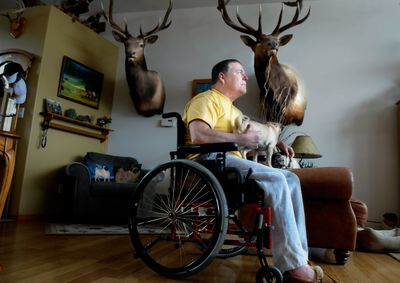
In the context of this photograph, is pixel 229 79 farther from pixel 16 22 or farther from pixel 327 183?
pixel 16 22

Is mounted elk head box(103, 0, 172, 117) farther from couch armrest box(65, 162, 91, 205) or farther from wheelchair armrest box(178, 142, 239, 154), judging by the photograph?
wheelchair armrest box(178, 142, 239, 154)

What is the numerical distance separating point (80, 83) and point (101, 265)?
8.51 feet

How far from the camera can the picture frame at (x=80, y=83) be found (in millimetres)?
3289

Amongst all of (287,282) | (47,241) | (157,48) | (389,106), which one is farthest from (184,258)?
(157,48)

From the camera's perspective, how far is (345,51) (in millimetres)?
3230

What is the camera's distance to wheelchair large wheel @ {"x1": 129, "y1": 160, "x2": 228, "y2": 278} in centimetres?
111

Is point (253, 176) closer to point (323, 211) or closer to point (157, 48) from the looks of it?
point (323, 211)

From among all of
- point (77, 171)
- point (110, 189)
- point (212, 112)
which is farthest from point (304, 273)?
point (77, 171)

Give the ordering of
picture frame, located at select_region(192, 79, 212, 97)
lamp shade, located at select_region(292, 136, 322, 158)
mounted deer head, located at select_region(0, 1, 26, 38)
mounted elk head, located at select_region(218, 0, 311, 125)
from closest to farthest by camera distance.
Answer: lamp shade, located at select_region(292, 136, 322, 158) → mounted elk head, located at select_region(218, 0, 311, 125) → mounted deer head, located at select_region(0, 1, 26, 38) → picture frame, located at select_region(192, 79, 212, 97)

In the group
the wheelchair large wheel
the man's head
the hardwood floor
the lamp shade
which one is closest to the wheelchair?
the wheelchair large wheel

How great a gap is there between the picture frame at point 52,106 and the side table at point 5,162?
189cm

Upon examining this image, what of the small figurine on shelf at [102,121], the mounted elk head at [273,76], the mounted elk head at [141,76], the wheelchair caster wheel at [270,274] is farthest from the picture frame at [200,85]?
the wheelchair caster wheel at [270,274]

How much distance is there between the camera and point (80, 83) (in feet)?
11.4

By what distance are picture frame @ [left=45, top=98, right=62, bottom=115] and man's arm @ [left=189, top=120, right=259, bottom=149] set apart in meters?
2.25
